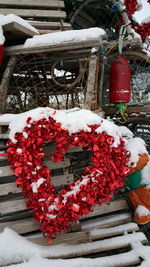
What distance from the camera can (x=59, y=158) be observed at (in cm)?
279

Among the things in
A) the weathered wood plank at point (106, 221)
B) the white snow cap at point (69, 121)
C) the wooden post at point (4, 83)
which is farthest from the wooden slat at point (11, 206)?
the wooden post at point (4, 83)

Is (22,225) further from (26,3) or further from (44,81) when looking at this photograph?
(26,3)

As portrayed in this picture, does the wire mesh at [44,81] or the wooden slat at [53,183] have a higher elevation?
the wire mesh at [44,81]

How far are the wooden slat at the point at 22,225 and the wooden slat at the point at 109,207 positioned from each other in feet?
2.64

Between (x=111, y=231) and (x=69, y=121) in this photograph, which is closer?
(x=69, y=121)

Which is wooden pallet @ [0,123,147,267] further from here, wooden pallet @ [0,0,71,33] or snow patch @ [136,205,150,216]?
wooden pallet @ [0,0,71,33]

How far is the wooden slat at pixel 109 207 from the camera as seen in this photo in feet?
11.0

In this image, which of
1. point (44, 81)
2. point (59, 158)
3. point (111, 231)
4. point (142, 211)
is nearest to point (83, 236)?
point (111, 231)

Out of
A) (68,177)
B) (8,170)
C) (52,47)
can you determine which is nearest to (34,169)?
(8,170)

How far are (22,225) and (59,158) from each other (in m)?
1.03

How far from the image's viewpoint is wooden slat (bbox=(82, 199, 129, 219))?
3343mm

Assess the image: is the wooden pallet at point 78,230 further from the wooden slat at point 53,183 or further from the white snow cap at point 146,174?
the white snow cap at point 146,174

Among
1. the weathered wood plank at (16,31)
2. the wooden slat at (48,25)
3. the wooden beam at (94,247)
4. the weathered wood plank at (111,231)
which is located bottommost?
the wooden beam at (94,247)

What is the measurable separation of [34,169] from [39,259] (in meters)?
1.03
